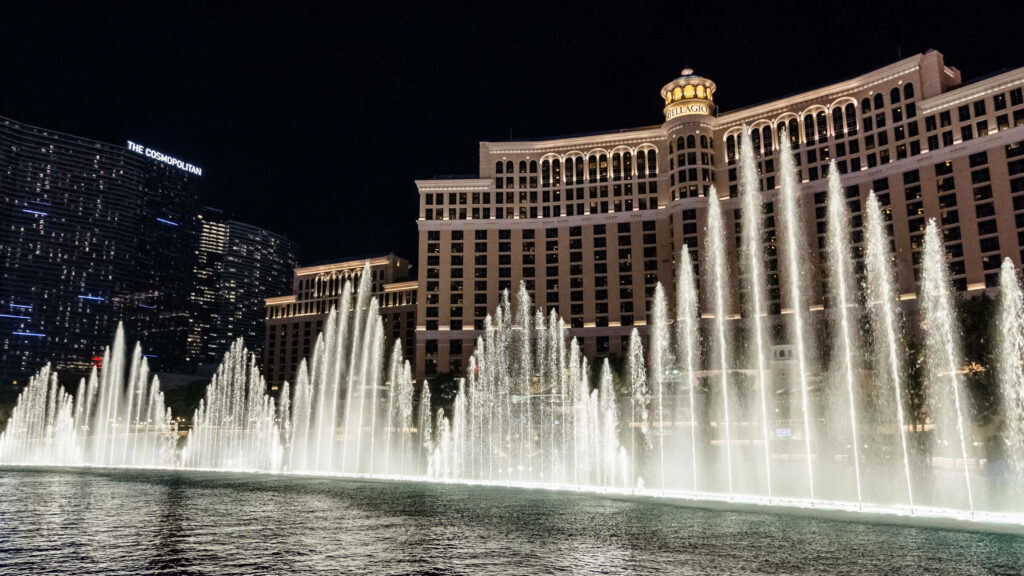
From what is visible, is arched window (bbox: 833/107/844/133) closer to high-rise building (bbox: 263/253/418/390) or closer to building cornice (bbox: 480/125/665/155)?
building cornice (bbox: 480/125/665/155)

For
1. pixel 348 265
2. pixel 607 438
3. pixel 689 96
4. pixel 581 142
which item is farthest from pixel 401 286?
pixel 607 438

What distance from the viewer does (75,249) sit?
152125mm

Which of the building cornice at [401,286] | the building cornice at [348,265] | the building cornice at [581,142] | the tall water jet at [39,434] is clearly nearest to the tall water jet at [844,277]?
the building cornice at [581,142]

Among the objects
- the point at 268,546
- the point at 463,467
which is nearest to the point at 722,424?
the point at 463,467

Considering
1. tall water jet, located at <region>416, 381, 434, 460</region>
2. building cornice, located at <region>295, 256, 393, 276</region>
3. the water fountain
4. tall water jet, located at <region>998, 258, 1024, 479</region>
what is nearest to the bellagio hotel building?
the water fountain

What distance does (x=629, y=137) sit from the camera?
314 ft

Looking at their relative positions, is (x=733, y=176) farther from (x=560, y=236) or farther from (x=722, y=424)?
(x=722, y=424)

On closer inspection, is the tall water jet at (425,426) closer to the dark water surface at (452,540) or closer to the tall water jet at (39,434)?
the tall water jet at (39,434)

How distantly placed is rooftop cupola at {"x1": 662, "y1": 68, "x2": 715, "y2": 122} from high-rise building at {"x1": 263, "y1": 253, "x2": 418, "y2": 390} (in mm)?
53106

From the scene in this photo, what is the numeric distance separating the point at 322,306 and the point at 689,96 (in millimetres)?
74159

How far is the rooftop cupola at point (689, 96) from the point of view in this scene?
9188cm

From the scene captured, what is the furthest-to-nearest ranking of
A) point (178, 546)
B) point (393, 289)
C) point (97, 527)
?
1. point (393, 289)
2. point (97, 527)
3. point (178, 546)

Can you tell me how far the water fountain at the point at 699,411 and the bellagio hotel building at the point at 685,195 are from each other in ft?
10.8

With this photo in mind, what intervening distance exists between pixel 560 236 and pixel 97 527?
8233 cm
